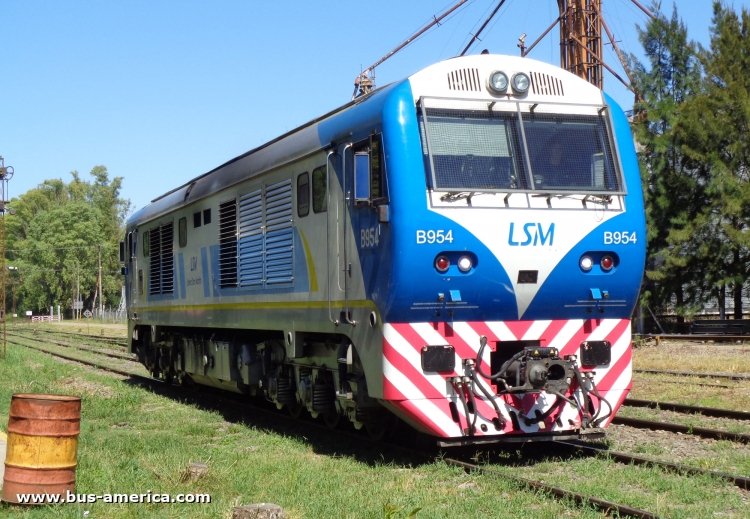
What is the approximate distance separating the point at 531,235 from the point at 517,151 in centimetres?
86

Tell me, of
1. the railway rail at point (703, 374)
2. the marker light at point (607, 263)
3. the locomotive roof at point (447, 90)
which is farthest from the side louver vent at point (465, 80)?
the railway rail at point (703, 374)

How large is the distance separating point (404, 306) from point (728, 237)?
916 inches

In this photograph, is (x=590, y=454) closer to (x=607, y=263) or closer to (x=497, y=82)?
(x=607, y=263)

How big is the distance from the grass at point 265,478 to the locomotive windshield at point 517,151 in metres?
2.77

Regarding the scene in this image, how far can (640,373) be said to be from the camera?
1914 cm

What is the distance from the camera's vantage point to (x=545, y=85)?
33.7 feet

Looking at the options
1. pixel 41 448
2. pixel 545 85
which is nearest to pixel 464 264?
pixel 545 85

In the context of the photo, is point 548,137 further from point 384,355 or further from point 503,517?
point 503,517

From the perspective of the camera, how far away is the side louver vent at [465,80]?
32.5 feet

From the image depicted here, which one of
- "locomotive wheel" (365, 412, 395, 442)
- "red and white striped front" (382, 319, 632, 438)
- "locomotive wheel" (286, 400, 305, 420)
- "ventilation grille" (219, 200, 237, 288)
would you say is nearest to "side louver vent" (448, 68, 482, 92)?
"red and white striped front" (382, 319, 632, 438)

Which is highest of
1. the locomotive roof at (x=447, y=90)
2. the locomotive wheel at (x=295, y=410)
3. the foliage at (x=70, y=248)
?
the foliage at (x=70, y=248)

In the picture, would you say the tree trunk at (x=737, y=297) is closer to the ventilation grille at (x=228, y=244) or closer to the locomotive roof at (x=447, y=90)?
the ventilation grille at (x=228, y=244)

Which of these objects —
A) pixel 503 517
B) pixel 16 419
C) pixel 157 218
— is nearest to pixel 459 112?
pixel 503 517

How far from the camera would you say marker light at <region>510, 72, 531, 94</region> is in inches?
396
